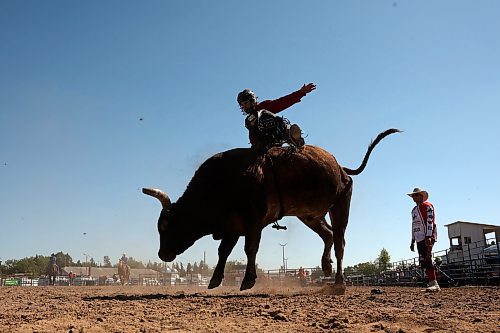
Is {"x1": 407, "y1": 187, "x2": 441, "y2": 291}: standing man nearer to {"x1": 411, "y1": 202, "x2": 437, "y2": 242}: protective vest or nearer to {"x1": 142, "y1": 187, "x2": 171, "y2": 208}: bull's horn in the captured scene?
{"x1": 411, "y1": 202, "x2": 437, "y2": 242}: protective vest

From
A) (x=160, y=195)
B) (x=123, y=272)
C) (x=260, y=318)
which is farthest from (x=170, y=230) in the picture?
(x=123, y=272)

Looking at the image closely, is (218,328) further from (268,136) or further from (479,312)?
(268,136)

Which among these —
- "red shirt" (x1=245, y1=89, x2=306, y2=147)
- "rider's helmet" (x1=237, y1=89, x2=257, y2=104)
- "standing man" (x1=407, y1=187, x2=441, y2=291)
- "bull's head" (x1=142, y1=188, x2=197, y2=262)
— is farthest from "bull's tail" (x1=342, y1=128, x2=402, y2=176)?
"bull's head" (x1=142, y1=188, x2=197, y2=262)

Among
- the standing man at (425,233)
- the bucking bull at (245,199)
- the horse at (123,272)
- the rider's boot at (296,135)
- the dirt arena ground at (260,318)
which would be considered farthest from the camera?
the horse at (123,272)

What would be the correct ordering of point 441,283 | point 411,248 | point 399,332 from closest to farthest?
point 399,332, point 411,248, point 441,283

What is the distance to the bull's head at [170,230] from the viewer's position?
24.4 ft

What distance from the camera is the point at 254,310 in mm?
4578

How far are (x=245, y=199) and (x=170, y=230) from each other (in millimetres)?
1336

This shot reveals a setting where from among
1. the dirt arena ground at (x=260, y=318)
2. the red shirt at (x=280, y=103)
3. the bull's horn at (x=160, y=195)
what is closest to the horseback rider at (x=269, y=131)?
the red shirt at (x=280, y=103)

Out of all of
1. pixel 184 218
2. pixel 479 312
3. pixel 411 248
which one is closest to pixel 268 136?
pixel 184 218

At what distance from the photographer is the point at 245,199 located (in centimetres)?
704

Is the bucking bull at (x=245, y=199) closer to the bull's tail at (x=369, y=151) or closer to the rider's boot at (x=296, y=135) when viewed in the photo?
the rider's boot at (x=296, y=135)

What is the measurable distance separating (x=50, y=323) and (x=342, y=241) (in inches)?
218

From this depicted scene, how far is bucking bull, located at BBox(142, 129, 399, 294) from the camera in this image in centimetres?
706
